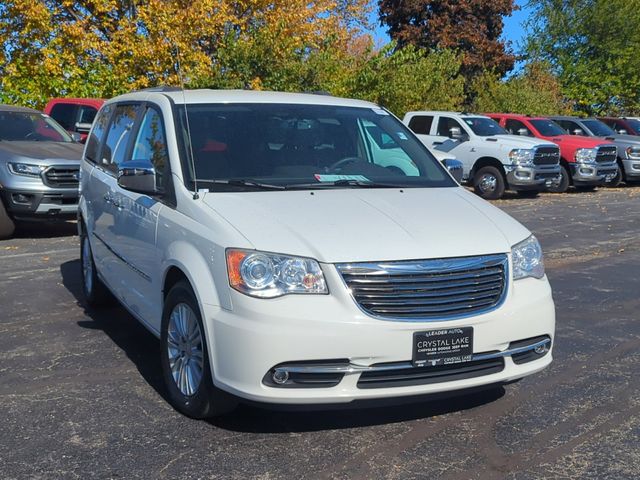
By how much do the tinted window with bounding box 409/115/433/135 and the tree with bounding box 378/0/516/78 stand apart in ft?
74.5

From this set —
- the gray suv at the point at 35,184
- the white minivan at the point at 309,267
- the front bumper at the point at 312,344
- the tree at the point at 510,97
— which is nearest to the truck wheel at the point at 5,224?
the gray suv at the point at 35,184

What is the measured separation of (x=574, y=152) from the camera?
20.4m

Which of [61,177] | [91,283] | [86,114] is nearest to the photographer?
[91,283]

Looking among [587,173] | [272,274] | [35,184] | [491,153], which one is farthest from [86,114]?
[272,274]

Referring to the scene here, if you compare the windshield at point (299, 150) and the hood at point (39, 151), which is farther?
the hood at point (39, 151)

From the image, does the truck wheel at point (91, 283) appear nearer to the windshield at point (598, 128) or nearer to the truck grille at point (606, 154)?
the truck grille at point (606, 154)

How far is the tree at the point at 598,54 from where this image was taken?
37.5 meters

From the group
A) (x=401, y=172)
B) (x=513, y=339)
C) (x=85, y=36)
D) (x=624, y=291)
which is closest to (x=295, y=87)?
(x=85, y=36)

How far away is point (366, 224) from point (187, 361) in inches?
47.8

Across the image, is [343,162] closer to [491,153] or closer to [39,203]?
[39,203]

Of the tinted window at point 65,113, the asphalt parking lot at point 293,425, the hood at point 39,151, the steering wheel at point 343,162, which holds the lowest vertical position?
the asphalt parking lot at point 293,425

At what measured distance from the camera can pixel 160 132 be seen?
5344 mm

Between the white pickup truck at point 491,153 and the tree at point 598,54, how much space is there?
2050 centimetres

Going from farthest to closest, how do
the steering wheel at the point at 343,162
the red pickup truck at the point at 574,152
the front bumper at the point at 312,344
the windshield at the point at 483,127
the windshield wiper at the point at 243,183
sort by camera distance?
the red pickup truck at the point at 574,152 → the windshield at the point at 483,127 → the steering wheel at the point at 343,162 → the windshield wiper at the point at 243,183 → the front bumper at the point at 312,344
